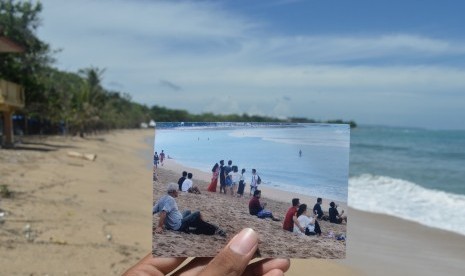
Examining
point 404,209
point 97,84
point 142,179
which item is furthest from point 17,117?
point 404,209

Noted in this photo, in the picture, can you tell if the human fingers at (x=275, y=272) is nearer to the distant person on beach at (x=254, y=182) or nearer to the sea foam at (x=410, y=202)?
the distant person on beach at (x=254, y=182)

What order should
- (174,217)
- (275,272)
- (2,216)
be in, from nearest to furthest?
(174,217)
(275,272)
(2,216)

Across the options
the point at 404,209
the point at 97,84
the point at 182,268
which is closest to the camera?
the point at 182,268

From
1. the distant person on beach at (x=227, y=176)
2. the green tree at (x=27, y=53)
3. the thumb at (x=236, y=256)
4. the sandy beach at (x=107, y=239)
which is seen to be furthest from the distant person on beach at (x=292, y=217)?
the green tree at (x=27, y=53)

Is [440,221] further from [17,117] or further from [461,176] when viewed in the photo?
[17,117]

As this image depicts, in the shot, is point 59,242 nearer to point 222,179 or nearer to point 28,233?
point 28,233

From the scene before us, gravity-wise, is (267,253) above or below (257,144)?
below

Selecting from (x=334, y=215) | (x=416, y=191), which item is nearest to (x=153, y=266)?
(x=334, y=215)

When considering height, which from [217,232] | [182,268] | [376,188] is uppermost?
[217,232]
